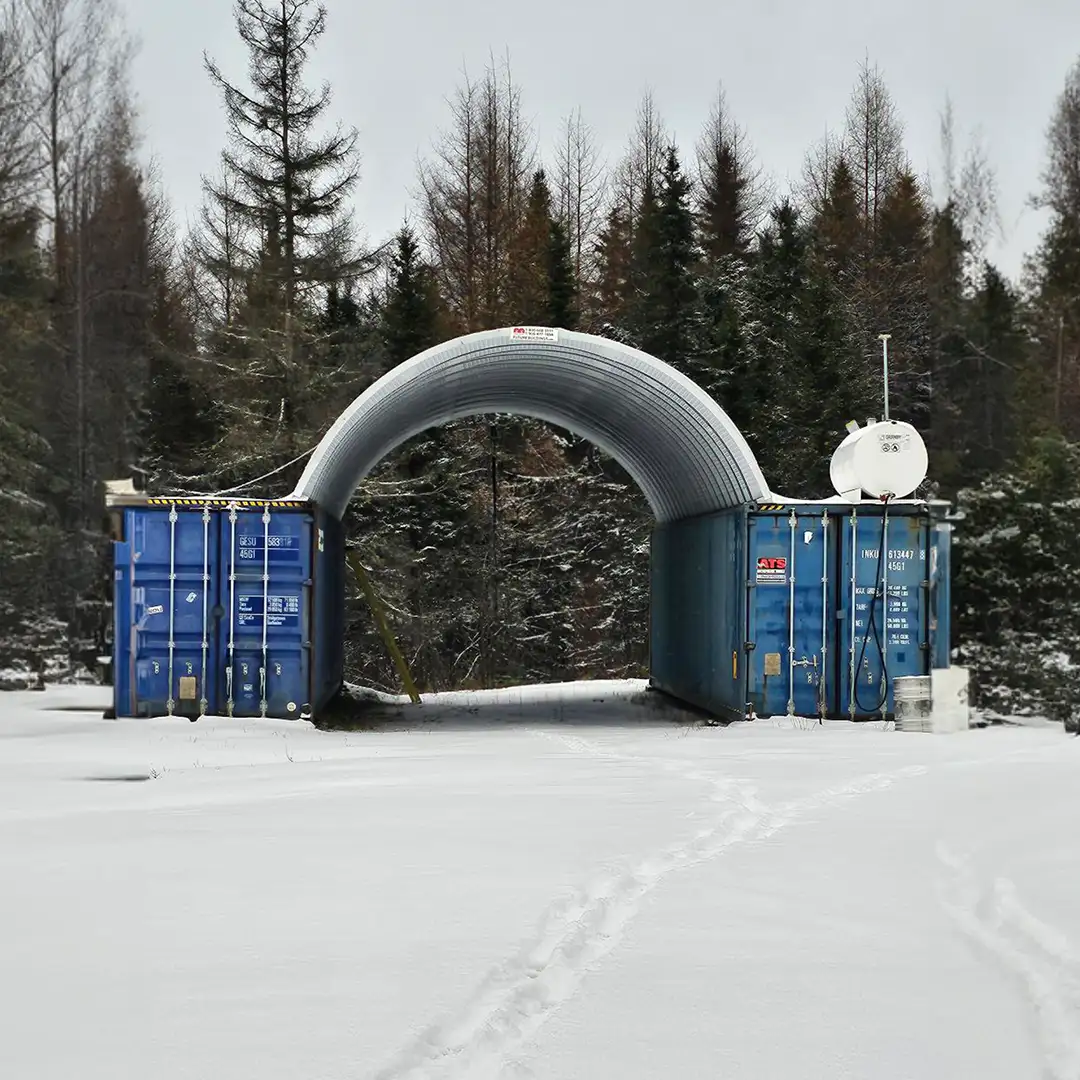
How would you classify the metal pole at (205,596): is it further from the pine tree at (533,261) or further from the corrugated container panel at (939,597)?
the pine tree at (533,261)

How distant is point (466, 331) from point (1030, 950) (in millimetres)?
35991

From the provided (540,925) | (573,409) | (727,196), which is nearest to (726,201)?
(727,196)

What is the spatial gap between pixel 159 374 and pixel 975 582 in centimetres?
2213

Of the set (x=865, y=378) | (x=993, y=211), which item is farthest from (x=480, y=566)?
(x=993, y=211)

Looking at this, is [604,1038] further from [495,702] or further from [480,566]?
[480,566]

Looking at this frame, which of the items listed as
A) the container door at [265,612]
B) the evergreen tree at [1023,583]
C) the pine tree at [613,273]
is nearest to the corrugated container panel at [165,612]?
the container door at [265,612]

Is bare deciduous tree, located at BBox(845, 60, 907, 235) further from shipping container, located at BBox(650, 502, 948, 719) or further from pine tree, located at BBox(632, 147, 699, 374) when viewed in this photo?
shipping container, located at BBox(650, 502, 948, 719)

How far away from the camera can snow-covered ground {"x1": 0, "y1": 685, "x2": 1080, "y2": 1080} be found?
4.67 metres

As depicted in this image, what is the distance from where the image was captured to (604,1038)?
4797 millimetres

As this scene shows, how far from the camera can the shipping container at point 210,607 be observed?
17.7 m

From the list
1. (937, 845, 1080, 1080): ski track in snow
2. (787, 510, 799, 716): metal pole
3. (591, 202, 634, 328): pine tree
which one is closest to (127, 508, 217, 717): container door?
(787, 510, 799, 716): metal pole

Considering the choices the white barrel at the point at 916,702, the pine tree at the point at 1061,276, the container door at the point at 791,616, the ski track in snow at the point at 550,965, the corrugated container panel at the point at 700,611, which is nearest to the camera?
the ski track in snow at the point at 550,965

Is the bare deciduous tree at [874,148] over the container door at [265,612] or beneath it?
over

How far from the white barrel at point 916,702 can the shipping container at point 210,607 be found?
750 cm
